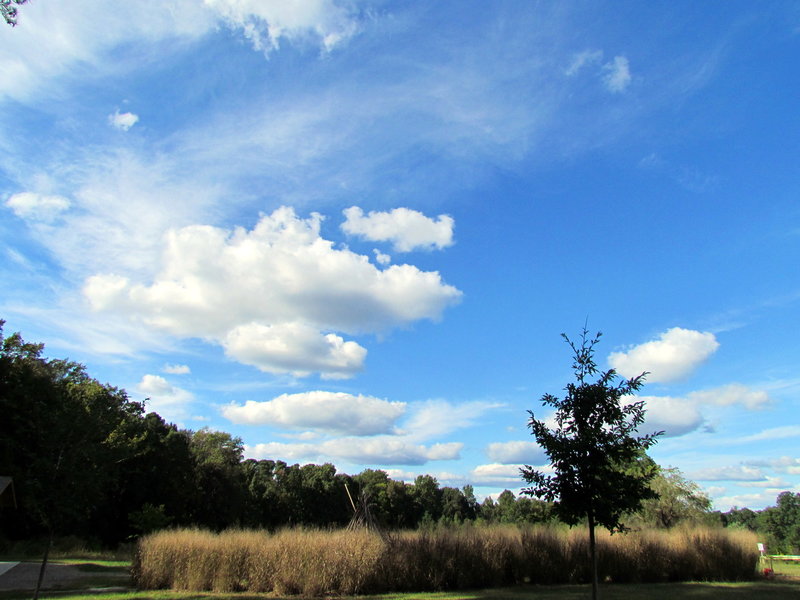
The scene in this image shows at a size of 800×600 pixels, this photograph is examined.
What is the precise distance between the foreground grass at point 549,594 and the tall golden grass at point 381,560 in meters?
0.94

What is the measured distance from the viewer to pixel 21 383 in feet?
105

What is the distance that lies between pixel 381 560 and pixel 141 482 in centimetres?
3243

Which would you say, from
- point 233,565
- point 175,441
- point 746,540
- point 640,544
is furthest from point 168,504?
point 746,540

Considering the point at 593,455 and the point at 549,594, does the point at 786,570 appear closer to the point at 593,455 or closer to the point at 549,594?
the point at 549,594

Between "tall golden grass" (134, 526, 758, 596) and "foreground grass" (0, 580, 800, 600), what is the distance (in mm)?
940

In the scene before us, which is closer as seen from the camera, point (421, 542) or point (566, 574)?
point (421, 542)

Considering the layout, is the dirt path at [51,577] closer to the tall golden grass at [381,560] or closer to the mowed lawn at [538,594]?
the mowed lawn at [538,594]

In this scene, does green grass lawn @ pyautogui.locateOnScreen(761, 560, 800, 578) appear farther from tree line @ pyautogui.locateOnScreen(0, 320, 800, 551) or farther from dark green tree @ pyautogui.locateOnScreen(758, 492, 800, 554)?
dark green tree @ pyautogui.locateOnScreen(758, 492, 800, 554)

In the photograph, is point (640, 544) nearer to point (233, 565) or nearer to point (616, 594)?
point (616, 594)

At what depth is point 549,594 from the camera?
15062mm

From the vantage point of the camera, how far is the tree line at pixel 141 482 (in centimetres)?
1170

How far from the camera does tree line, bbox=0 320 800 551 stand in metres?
11.7

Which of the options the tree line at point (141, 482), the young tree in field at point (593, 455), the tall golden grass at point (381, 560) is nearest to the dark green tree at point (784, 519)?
the tree line at point (141, 482)

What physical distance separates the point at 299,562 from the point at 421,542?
155 inches
